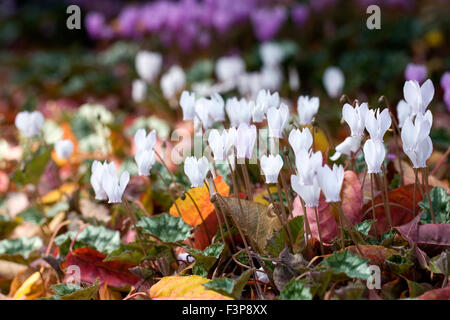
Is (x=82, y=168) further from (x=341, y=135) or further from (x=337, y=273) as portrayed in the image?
(x=337, y=273)

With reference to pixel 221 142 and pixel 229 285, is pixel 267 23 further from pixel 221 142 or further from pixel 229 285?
pixel 229 285

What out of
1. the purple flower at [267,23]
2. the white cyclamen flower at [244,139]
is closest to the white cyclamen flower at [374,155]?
the white cyclamen flower at [244,139]

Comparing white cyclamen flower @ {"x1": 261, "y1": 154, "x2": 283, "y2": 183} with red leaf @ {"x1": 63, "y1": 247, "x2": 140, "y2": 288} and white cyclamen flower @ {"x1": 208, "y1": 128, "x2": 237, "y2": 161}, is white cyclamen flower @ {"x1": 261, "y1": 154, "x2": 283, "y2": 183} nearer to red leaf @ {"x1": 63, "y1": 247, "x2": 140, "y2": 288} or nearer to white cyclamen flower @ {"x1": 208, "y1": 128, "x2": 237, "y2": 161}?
white cyclamen flower @ {"x1": 208, "y1": 128, "x2": 237, "y2": 161}

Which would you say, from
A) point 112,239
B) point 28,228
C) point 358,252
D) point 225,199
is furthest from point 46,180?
point 358,252

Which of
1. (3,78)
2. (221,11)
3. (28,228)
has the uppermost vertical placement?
(221,11)

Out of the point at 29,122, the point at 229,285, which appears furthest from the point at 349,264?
the point at 29,122

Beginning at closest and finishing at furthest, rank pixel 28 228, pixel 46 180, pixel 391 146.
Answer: pixel 28 228 → pixel 391 146 → pixel 46 180
